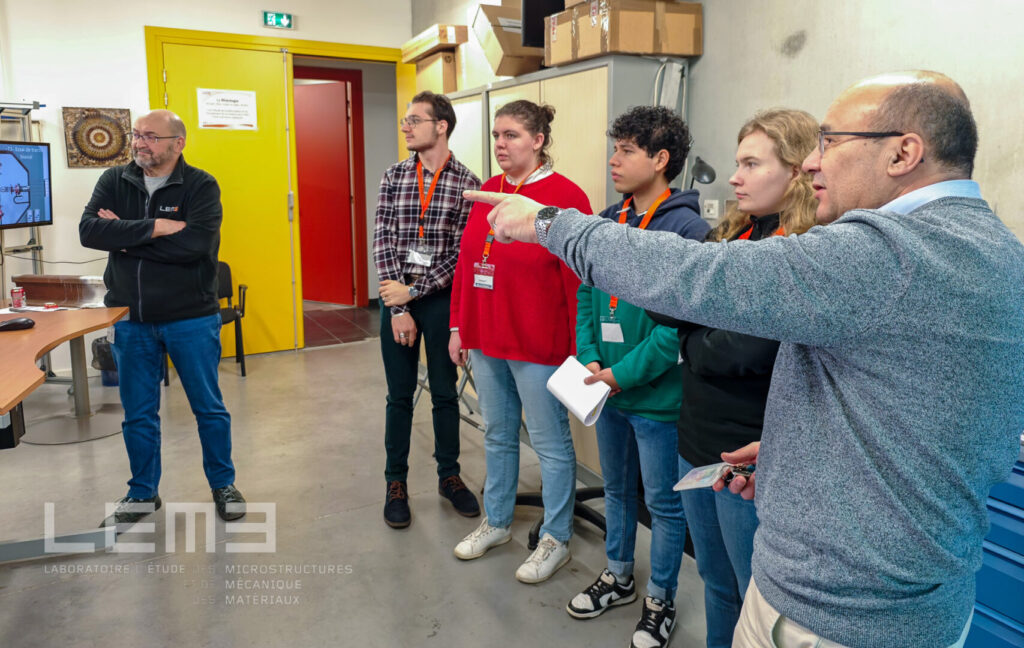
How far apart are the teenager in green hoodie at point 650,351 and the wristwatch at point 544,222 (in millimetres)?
1005

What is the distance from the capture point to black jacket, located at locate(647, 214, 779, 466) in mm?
1446

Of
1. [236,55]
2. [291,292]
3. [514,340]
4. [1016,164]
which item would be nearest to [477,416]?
[514,340]

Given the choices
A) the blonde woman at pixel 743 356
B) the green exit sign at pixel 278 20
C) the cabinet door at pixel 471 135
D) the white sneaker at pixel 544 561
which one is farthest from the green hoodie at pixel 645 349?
the green exit sign at pixel 278 20

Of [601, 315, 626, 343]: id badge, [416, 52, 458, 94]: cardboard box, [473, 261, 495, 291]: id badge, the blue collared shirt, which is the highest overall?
[416, 52, 458, 94]: cardboard box

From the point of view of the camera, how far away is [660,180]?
6.89 feet

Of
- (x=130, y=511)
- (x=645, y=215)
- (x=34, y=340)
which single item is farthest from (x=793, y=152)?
(x=130, y=511)

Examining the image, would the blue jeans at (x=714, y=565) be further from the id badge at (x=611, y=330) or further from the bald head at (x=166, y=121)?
the bald head at (x=166, y=121)

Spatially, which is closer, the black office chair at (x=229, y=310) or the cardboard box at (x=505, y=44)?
the cardboard box at (x=505, y=44)

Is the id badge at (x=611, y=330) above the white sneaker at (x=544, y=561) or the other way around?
above

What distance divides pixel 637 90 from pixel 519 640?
2.11m

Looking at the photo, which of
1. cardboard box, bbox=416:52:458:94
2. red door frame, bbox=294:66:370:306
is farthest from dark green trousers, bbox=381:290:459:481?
red door frame, bbox=294:66:370:306

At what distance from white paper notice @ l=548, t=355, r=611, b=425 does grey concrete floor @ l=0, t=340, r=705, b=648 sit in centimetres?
75

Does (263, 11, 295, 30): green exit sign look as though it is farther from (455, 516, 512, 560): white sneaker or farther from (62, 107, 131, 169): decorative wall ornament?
(455, 516, 512, 560): white sneaker

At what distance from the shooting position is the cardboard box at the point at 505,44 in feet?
12.0
